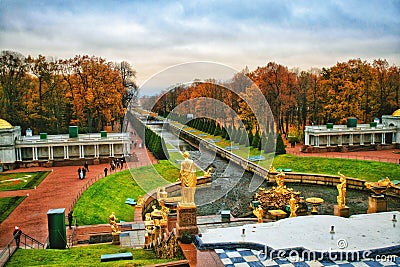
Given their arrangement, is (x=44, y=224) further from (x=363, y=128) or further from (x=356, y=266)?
(x=363, y=128)

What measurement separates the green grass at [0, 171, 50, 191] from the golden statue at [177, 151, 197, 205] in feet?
55.8

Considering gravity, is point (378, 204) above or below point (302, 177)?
above

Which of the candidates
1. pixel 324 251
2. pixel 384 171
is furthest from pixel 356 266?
pixel 384 171

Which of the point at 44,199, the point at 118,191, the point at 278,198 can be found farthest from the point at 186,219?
the point at 118,191

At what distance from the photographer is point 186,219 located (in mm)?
12203

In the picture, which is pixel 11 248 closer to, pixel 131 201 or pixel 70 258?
pixel 70 258

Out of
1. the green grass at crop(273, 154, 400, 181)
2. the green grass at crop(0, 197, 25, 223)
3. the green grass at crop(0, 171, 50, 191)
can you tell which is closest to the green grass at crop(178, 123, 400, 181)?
the green grass at crop(273, 154, 400, 181)

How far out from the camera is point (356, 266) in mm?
10281

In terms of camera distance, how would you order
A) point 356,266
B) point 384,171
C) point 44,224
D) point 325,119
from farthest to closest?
point 325,119 < point 384,171 < point 44,224 < point 356,266

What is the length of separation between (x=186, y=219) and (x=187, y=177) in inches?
49.6

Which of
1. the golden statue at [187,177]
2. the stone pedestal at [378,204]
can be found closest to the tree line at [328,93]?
the stone pedestal at [378,204]

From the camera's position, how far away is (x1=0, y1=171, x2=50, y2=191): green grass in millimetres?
26237

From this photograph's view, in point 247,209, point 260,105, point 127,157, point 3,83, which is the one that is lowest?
point 247,209

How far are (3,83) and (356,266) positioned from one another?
40372 mm
